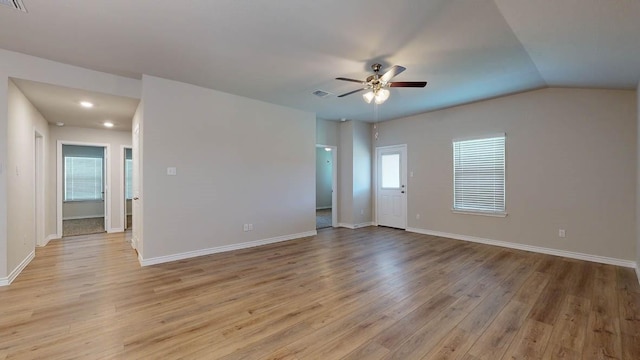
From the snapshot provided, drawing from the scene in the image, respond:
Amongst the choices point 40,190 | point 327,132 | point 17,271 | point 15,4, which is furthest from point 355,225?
point 40,190

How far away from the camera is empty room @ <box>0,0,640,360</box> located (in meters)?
2.35

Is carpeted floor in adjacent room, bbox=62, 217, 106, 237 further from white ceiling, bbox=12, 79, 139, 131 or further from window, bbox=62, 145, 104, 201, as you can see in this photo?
white ceiling, bbox=12, 79, 139, 131

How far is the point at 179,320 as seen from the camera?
97.6 inches

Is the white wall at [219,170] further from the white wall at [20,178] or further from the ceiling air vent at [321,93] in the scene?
the white wall at [20,178]

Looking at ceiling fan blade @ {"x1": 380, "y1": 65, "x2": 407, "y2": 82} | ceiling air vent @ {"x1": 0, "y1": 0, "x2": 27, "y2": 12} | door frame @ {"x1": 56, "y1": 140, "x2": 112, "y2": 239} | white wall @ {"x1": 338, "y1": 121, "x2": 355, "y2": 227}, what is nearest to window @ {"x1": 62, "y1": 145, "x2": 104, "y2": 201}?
door frame @ {"x1": 56, "y1": 140, "x2": 112, "y2": 239}

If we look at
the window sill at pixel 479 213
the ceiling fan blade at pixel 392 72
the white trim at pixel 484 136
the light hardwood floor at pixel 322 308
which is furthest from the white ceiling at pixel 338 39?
the light hardwood floor at pixel 322 308

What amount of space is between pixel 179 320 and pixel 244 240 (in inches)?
103

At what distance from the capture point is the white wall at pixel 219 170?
4148 millimetres

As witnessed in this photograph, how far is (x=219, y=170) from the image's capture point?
15.7 ft

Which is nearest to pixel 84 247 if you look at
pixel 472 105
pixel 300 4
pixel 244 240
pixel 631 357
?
pixel 244 240

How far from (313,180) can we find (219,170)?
6.89ft

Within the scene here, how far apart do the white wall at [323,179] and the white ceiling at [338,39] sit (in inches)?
265

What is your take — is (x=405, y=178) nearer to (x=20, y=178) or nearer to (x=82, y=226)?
(x=20, y=178)

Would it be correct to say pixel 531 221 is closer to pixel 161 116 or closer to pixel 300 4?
pixel 300 4
